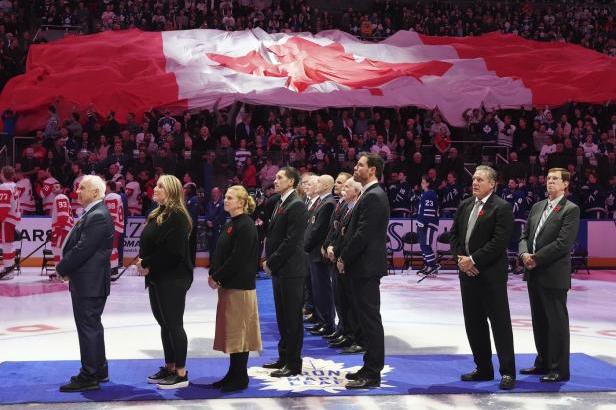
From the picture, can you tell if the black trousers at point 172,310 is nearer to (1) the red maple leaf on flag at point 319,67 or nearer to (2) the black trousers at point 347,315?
(2) the black trousers at point 347,315

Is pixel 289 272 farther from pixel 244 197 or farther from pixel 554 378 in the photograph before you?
pixel 554 378

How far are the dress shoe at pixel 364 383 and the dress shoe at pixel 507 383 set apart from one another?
101cm

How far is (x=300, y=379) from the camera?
24.8 feet

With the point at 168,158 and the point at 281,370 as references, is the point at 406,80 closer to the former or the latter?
the point at 168,158

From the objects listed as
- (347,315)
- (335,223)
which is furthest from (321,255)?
(347,315)

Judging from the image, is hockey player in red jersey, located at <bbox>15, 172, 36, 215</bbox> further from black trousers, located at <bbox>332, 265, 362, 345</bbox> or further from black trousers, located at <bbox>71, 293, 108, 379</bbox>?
black trousers, located at <bbox>71, 293, 108, 379</bbox>

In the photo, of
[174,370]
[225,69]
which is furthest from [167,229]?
[225,69]

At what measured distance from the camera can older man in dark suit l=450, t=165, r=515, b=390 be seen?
725 centimetres

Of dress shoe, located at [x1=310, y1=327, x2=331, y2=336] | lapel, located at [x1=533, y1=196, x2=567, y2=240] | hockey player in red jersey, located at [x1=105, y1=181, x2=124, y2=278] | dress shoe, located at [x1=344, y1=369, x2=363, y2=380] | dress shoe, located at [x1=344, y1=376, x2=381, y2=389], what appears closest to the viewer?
dress shoe, located at [x1=344, y1=376, x2=381, y2=389]

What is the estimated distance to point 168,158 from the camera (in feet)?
59.6

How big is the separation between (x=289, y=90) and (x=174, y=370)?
39.9 feet

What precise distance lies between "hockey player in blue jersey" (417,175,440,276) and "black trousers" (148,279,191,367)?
10.2 m

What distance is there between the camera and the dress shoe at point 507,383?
23.5ft

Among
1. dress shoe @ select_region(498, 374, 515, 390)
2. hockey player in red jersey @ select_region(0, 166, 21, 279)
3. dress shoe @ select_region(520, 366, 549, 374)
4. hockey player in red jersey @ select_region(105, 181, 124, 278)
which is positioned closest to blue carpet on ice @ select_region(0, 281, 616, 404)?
dress shoe @ select_region(498, 374, 515, 390)
